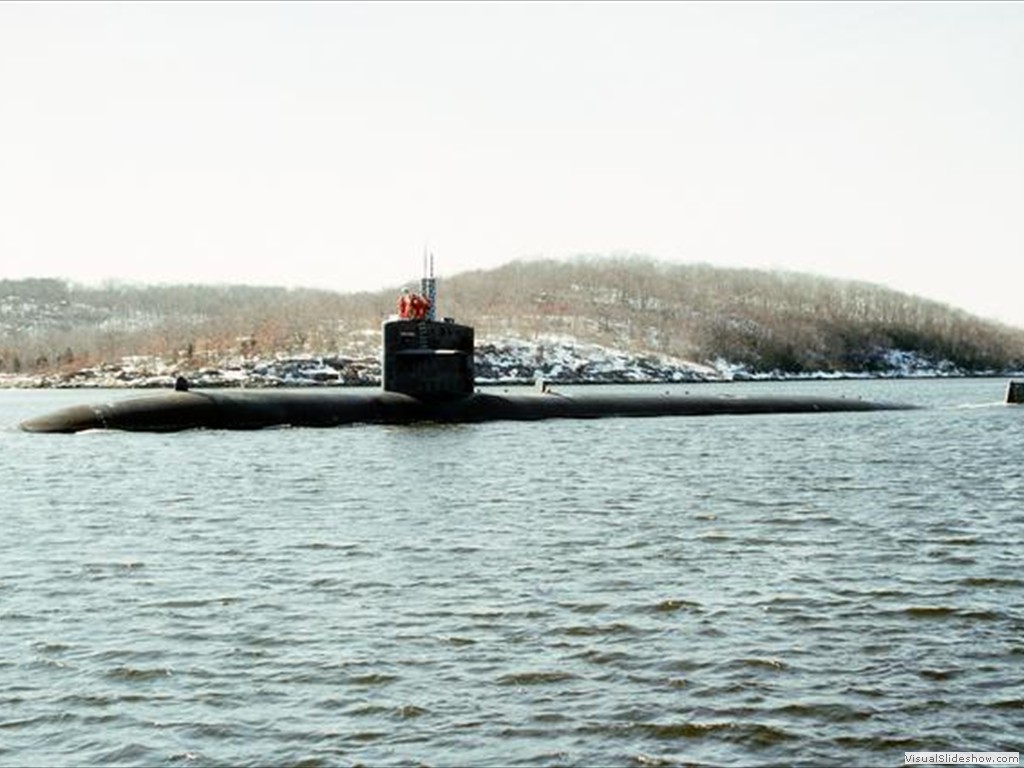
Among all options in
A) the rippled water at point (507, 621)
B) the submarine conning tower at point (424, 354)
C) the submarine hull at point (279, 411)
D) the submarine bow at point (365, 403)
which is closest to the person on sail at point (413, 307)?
the submarine conning tower at point (424, 354)

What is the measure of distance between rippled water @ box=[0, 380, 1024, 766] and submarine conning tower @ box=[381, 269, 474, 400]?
65.6 ft

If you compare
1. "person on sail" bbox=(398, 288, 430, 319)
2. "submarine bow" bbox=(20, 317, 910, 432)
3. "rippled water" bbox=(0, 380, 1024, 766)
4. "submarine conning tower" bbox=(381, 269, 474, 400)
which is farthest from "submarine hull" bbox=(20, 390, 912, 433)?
"rippled water" bbox=(0, 380, 1024, 766)

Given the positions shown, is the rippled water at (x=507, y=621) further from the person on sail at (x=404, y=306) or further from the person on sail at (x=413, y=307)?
the person on sail at (x=404, y=306)

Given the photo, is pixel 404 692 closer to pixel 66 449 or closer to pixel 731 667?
pixel 731 667

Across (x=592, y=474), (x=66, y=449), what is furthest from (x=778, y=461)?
(x=66, y=449)

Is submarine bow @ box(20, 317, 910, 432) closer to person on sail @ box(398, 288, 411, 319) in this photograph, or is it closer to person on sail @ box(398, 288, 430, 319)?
person on sail @ box(398, 288, 430, 319)

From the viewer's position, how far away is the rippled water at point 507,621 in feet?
43.9

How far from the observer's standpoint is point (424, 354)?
189ft

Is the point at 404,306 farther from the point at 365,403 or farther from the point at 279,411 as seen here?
the point at 279,411

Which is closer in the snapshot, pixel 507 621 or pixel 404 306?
pixel 507 621

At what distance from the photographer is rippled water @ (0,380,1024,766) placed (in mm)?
13367

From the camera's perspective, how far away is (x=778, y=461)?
4638cm

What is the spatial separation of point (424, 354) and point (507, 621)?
39.7 m

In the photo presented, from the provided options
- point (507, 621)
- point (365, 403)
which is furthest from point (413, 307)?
point (507, 621)
